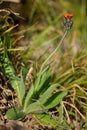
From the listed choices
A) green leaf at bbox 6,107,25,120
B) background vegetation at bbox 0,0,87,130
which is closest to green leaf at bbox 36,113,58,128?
background vegetation at bbox 0,0,87,130

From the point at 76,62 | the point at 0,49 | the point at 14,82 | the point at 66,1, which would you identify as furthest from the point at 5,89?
the point at 66,1

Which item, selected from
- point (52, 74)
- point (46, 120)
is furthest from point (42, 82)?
point (52, 74)

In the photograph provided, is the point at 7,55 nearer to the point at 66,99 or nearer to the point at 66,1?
the point at 66,99

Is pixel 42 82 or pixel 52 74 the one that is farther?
pixel 52 74

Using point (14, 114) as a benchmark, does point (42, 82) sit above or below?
above

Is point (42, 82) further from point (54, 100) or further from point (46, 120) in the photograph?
point (46, 120)

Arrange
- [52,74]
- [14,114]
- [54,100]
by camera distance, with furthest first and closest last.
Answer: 1. [52,74]
2. [54,100]
3. [14,114]

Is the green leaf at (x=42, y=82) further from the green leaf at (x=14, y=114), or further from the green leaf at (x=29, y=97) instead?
the green leaf at (x=14, y=114)

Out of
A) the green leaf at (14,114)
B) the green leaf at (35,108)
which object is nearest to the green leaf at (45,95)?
the green leaf at (35,108)
